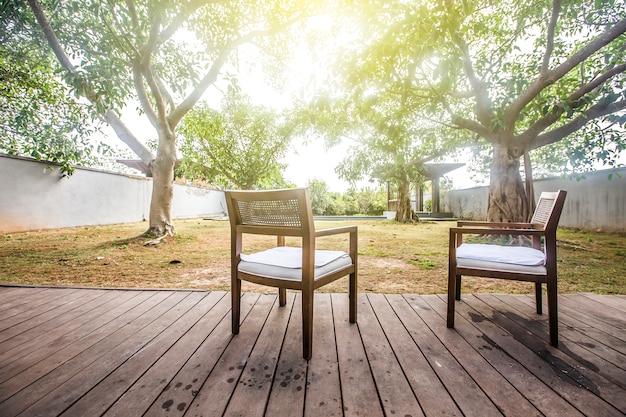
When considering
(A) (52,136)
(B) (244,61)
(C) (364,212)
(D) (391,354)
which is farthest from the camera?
(C) (364,212)

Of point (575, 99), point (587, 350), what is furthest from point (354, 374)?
point (575, 99)

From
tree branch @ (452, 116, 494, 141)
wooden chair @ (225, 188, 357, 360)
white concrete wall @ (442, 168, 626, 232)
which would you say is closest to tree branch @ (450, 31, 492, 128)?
tree branch @ (452, 116, 494, 141)

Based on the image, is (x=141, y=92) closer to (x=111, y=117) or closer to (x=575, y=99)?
(x=111, y=117)

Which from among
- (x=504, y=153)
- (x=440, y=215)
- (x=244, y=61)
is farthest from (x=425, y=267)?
(x=440, y=215)

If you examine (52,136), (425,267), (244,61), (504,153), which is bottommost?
(425,267)

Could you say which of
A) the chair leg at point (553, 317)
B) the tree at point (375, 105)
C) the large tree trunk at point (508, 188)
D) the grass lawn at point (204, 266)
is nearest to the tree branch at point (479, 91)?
the large tree trunk at point (508, 188)

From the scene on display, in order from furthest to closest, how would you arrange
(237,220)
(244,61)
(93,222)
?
(93,222)
(244,61)
(237,220)

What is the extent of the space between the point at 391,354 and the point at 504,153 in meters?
5.93

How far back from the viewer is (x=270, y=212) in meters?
1.58

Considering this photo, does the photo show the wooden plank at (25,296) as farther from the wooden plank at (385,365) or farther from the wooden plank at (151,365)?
the wooden plank at (385,365)

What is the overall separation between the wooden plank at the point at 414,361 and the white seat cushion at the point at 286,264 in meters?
0.55

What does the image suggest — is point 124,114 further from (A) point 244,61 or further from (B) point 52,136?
(A) point 244,61

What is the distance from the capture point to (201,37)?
496cm

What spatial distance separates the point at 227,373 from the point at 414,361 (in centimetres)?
97
